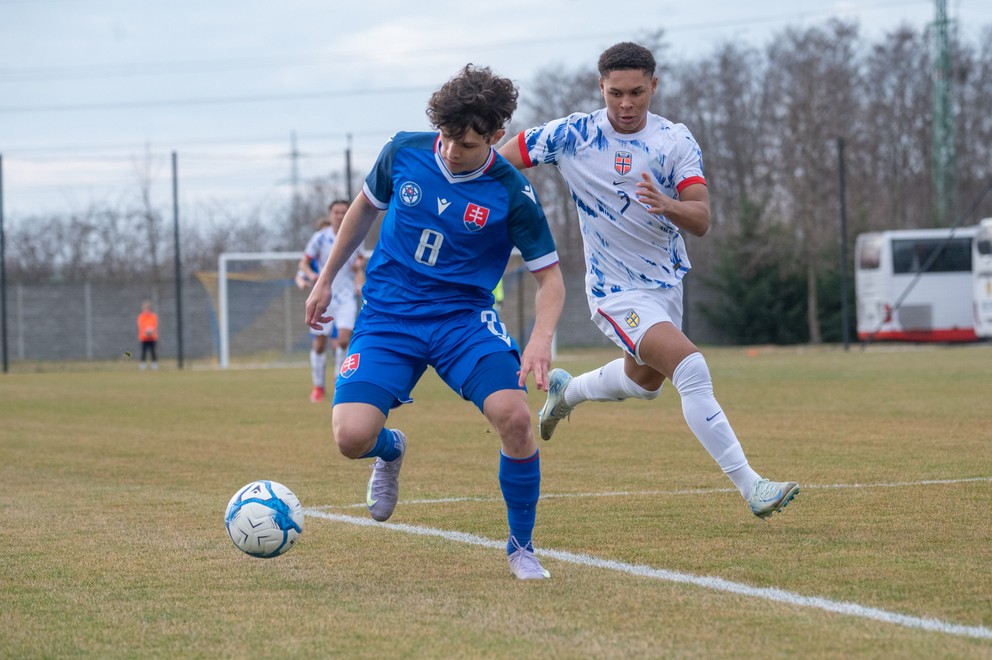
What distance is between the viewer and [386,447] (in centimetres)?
532

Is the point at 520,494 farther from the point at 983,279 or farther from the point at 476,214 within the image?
the point at 983,279

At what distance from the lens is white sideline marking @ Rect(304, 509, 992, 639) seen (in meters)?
3.68

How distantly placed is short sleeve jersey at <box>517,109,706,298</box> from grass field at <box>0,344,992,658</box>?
1127mm

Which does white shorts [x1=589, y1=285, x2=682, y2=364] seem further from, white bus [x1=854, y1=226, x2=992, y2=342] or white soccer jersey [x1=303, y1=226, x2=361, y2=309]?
white bus [x1=854, y1=226, x2=992, y2=342]

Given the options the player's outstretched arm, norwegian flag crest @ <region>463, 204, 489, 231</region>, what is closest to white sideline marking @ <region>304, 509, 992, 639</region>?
the player's outstretched arm

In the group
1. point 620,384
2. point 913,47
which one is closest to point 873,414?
point 620,384

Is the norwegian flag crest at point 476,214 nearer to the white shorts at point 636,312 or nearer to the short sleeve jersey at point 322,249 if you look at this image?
the white shorts at point 636,312

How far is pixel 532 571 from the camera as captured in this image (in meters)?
4.59

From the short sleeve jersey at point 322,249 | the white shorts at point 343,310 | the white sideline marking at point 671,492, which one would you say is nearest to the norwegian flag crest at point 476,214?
the white sideline marking at point 671,492

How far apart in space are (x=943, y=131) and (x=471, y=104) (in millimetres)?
35830

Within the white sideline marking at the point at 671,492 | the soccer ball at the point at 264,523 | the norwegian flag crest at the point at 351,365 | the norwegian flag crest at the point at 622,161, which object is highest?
the norwegian flag crest at the point at 622,161

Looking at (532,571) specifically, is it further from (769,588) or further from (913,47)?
(913,47)

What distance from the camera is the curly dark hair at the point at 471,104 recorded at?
180 inches

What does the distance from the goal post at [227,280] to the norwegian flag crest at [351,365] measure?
2236 centimetres
